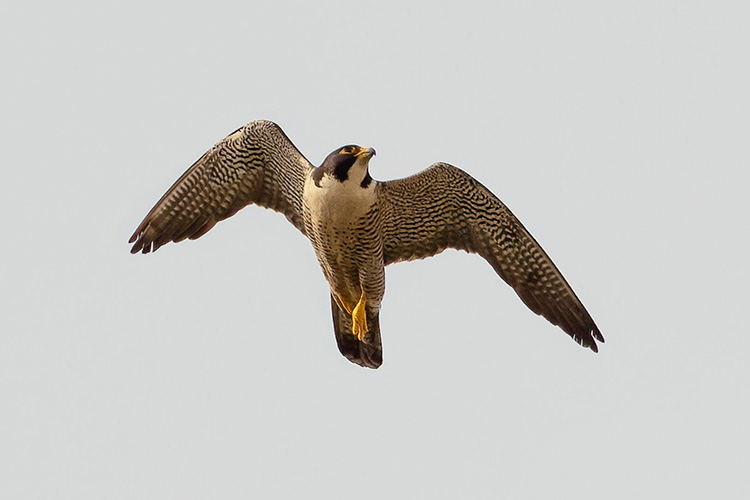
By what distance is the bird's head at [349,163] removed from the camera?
55.4ft

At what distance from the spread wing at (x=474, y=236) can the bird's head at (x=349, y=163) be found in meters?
0.85

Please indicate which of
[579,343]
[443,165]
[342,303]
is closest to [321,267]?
[342,303]

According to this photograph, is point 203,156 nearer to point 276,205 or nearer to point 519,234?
point 276,205

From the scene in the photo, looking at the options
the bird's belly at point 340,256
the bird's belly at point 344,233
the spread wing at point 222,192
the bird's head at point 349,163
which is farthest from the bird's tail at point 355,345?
the bird's head at point 349,163

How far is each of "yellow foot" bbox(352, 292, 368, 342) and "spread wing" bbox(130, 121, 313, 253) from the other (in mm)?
1053

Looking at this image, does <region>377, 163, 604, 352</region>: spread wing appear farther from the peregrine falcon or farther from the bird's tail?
the bird's tail

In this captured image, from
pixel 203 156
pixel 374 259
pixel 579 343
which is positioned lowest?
pixel 579 343

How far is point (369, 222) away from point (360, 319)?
1.45 meters

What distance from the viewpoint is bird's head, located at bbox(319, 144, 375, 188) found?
16891 millimetres

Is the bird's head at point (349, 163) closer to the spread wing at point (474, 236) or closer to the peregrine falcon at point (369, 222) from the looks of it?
the peregrine falcon at point (369, 222)

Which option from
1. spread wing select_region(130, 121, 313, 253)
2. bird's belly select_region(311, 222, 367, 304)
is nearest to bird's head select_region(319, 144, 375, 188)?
bird's belly select_region(311, 222, 367, 304)

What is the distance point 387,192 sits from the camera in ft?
58.5

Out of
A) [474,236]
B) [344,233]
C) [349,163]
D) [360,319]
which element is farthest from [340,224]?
[474,236]

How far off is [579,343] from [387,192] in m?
2.69
